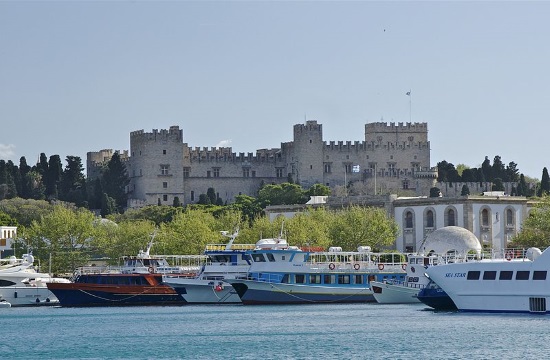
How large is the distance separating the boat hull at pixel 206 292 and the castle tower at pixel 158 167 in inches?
3383

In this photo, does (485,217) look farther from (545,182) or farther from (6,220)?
(6,220)

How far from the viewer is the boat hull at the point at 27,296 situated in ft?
342

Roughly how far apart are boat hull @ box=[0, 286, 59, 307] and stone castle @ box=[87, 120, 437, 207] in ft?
256

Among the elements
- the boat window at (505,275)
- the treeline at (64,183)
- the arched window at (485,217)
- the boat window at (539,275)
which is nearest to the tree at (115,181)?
the treeline at (64,183)

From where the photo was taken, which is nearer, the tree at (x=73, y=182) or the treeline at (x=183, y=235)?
the treeline at (x=183, y=235)

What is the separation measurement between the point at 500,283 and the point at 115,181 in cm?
11131

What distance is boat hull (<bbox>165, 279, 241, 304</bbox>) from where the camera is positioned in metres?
97.8

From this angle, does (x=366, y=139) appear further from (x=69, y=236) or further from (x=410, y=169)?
(x=69, y=236)

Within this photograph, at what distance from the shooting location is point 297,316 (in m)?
83.4

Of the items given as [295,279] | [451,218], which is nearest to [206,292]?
[295,279]

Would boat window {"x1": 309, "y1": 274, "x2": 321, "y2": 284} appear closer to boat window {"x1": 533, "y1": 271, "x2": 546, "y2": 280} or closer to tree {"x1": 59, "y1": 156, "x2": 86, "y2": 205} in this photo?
boat window {"x1": 533, "y1": 271, "x2": 546, "y2": 280}

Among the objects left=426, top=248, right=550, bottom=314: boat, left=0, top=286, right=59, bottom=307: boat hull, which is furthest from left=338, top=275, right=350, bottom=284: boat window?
left=0, top=286, right=59, bottom=307: boat hull

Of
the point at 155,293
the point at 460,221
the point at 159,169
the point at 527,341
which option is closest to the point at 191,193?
the point at 159,169

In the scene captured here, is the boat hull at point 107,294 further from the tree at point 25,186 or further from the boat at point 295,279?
the tree at point 25,186
